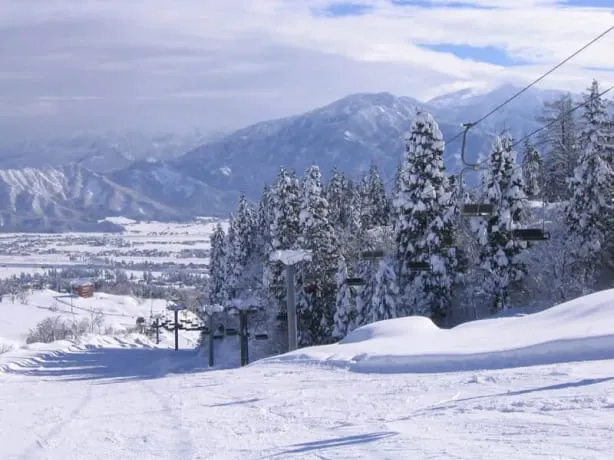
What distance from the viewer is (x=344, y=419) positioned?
10.9m

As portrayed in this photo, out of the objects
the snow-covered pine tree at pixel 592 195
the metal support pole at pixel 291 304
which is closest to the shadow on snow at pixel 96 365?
the metal support pole at pixel 291 304

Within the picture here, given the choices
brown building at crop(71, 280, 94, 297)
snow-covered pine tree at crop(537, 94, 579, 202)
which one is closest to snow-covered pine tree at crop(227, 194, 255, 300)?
snow-covered pine tree at crop(537, 94, 579, 202)

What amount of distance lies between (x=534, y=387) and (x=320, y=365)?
7.95 metres

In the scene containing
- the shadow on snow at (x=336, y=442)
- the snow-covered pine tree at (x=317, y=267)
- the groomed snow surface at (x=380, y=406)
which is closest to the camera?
the groomed snow surface at (x=380, y=406)

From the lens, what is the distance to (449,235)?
39.8 meters

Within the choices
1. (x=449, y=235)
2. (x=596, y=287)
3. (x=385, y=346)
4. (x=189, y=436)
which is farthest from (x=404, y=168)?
(x=189, y=436)

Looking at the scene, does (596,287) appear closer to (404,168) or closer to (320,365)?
(404,168)

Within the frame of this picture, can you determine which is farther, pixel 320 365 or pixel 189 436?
pixel 320 365

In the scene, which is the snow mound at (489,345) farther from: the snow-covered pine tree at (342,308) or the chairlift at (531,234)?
the snow-covered pine tree at (342,308)

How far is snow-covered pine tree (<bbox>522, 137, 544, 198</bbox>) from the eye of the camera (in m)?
63.0

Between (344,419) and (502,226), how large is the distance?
98.5ft

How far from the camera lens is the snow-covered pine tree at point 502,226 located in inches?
1548

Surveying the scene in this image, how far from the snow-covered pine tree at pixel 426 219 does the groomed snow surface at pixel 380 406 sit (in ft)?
58.6

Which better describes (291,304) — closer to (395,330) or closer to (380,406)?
(395,330)
